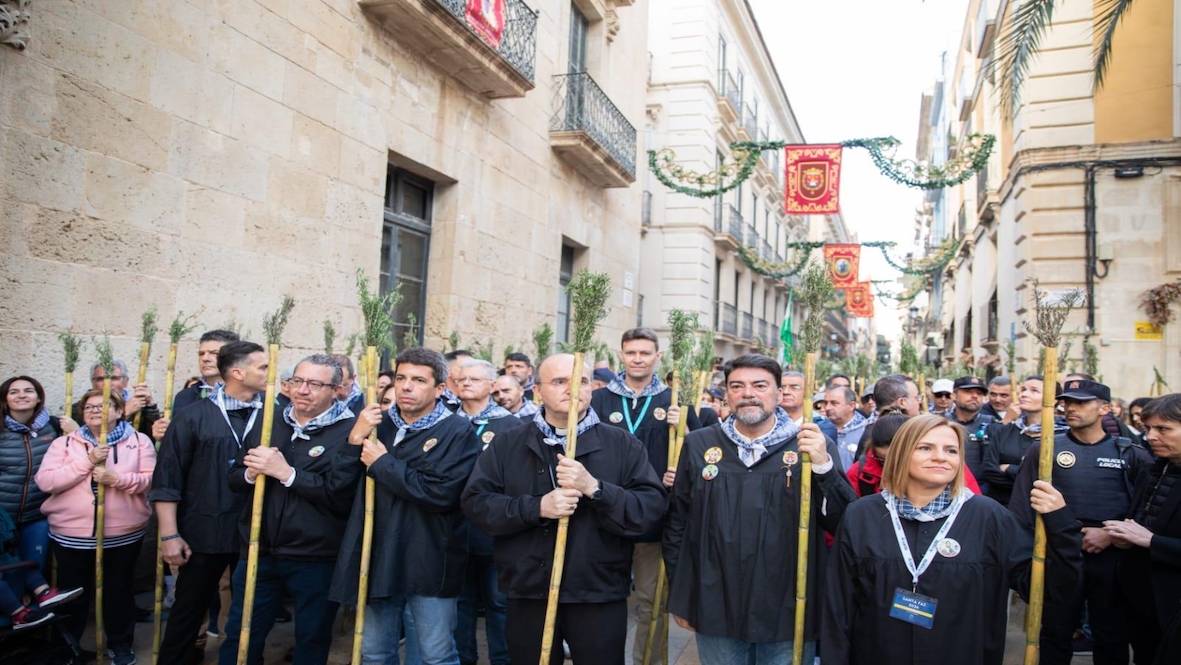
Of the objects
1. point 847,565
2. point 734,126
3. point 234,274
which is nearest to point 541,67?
point 234,274

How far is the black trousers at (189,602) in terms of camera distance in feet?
13.2

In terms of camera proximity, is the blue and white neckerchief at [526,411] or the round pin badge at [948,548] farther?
the blue and white neckerchief at [526,411]

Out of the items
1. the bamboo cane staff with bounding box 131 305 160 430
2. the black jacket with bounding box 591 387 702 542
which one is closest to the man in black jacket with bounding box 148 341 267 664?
the bamboo cane staff with bounding box 131 305 160 430

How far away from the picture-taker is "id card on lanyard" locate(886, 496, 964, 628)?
2.73 metres

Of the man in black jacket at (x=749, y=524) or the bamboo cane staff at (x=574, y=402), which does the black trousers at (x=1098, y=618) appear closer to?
the man in black jacket at (x=749, y=524)

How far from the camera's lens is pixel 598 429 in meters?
3.60

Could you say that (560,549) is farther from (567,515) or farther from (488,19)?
(488,19)

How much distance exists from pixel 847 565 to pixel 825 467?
1.52 ft

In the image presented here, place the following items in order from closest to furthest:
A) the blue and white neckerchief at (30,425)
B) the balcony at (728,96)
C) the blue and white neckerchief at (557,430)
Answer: the blue and white neckerchief at (557,430), the blue and white neckerchief at (30,425), the balcony at (728,96)

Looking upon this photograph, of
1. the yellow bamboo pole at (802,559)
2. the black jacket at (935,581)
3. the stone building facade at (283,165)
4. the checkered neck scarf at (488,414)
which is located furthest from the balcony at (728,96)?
the black jacket at (935,581)

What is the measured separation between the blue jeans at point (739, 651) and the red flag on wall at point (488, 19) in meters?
7.85

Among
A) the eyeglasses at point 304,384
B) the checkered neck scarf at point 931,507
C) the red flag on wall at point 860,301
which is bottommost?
the checkered neck scarf at point 931,507

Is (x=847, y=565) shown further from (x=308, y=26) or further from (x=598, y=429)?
(x=308, y=26)

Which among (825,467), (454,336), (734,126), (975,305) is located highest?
(734,126)
